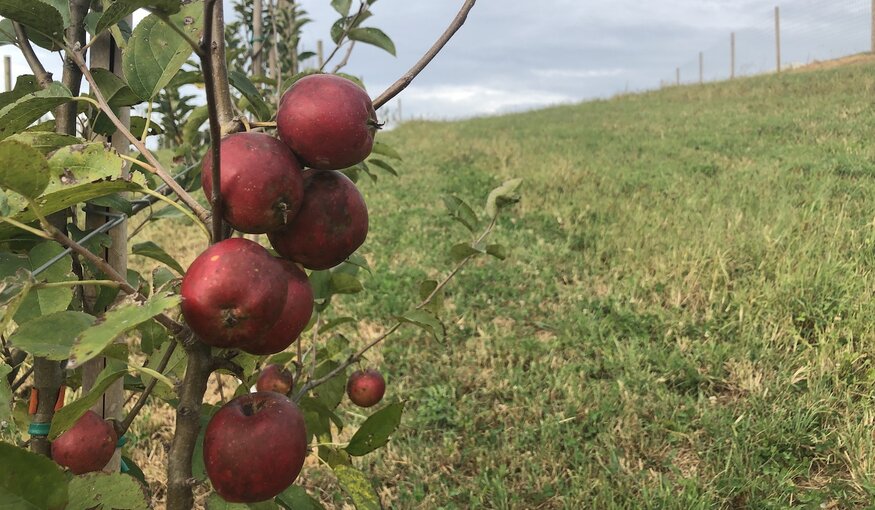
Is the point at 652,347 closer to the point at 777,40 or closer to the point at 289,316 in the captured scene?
the point at 289,316

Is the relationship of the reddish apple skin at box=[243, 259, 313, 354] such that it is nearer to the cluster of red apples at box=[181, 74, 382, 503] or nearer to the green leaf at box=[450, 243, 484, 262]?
the cluster of red apples at box=[181, 74, 382, 503]

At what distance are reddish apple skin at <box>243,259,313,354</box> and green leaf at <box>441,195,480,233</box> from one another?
0.77m

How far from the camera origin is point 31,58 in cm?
104

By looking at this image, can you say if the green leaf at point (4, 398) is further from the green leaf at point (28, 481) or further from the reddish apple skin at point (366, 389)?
the reddish apple skin at point (366, 389)

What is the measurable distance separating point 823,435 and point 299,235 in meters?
2.21

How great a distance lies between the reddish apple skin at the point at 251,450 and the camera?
0.70 metres

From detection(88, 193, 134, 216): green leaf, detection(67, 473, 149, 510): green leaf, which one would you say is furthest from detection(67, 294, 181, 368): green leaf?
detection(88, 193, 134, 216): green leaf

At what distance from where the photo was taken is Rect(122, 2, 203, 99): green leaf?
83cm

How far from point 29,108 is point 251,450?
564 millimetres

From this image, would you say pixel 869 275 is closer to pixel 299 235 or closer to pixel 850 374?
pixel 850 374

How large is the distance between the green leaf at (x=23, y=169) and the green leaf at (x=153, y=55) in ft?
0.83

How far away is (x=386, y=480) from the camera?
229 centimetres

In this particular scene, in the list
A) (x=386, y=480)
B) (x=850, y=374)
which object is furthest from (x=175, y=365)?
(x=850, y=374)

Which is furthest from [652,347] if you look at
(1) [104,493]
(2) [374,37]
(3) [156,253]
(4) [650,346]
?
(1) [104,493]
